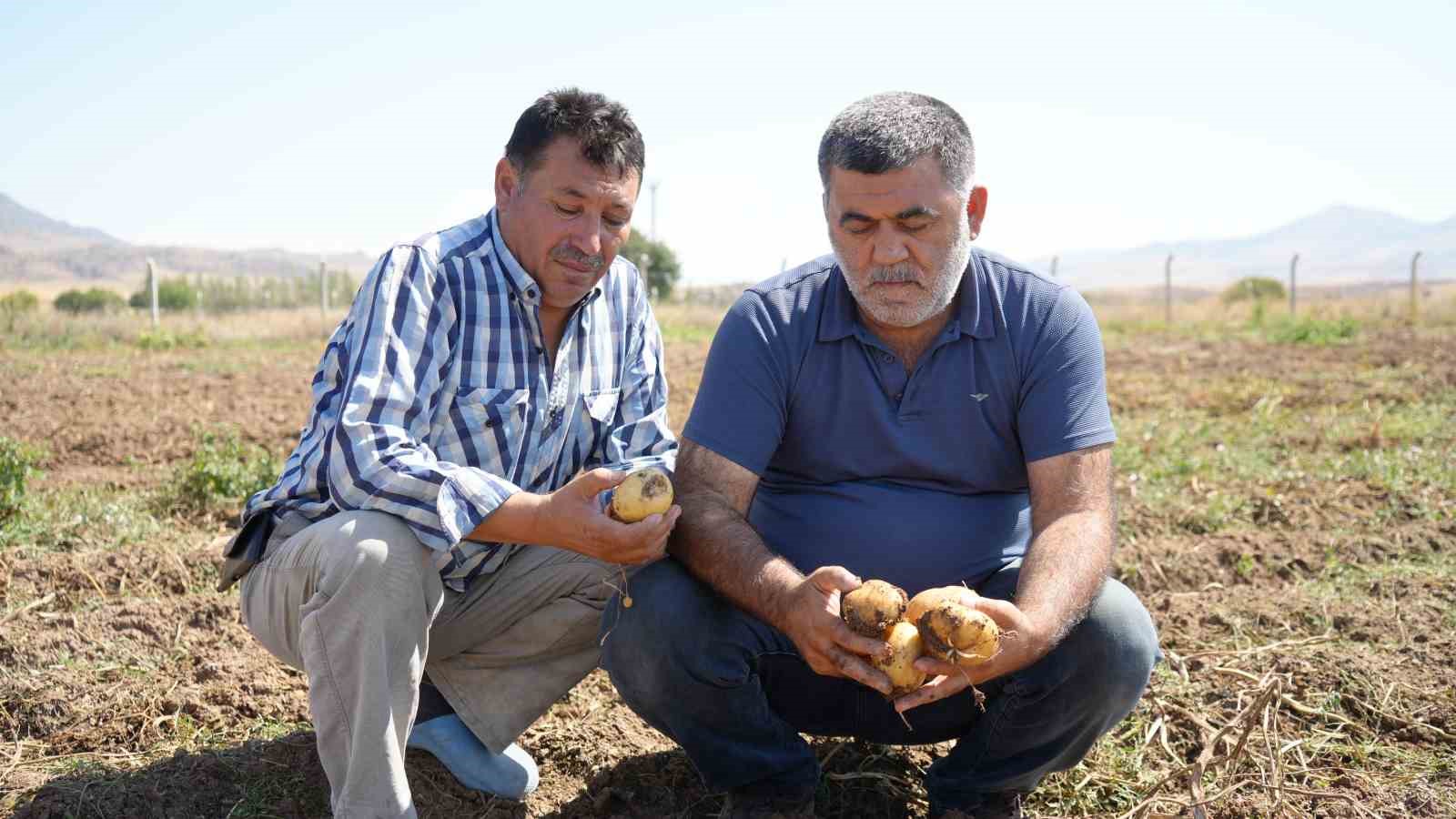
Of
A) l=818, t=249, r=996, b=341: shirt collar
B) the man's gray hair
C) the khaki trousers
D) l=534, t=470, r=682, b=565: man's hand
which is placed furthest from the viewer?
l=818, t=249, r=996, b=341: shirt collar

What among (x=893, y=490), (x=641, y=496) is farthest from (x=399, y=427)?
(x=893, y=490)

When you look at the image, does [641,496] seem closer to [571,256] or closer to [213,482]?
[571,256]

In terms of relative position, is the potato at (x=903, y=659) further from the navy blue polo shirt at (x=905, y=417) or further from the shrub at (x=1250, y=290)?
the shrub at (x=1250, y=290)

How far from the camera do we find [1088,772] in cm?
323

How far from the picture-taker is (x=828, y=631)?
99.6 inches

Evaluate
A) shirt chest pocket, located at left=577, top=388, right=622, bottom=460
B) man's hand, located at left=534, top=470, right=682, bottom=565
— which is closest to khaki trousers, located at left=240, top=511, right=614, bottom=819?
man's hand, located at left=534, top=470, right=682, bottom=565

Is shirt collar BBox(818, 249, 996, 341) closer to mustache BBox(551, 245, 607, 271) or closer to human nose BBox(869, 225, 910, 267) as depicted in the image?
human nose BBox(869, 225, 910, 267)

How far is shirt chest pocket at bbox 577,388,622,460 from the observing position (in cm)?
323

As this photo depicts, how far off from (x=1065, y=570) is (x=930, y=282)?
773 mm

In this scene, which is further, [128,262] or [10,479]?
[128,262]

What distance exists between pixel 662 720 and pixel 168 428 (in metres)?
6.73

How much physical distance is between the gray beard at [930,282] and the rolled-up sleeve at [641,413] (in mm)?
622

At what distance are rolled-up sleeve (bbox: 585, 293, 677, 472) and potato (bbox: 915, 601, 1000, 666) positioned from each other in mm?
976

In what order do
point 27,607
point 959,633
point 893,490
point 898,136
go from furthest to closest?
point 27,607
point 893,490
point 898,136
point 959,633
